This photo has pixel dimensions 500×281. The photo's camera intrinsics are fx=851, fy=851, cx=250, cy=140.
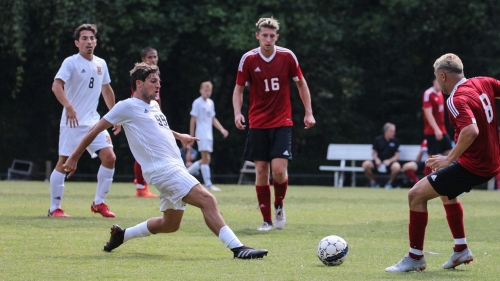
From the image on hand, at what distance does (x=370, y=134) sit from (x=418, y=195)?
2290 centimetres

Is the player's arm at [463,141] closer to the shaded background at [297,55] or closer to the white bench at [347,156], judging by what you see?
the white bench at [347,156]

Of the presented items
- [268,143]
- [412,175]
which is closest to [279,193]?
[268,143]

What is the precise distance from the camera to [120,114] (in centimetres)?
748

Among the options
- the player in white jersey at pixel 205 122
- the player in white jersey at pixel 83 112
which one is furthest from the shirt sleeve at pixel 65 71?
the player in white jersey at pixel 205 122

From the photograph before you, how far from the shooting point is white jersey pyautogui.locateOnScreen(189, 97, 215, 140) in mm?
18375

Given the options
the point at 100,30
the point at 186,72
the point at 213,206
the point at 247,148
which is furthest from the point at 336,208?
the point at 186,72

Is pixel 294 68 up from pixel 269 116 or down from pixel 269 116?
up

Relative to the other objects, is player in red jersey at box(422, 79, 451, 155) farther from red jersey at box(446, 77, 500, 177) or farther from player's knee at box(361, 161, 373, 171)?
red jersey at box(446, 77, 500, 177)

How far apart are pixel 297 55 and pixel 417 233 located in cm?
2057

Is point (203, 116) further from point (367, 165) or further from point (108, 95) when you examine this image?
point (108, 95)

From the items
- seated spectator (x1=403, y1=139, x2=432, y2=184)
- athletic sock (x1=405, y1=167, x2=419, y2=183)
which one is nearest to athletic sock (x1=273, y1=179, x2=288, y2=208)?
seated spectator (x1=403, y1=139, x2=432, y2=184)

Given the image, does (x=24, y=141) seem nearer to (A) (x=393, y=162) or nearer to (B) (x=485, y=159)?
(A) (x=393, y=162)

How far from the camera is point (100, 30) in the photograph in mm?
23531

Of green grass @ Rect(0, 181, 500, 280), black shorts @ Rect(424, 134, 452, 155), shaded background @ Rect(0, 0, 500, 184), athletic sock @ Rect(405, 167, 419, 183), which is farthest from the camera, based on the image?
shaded background @ Rect(0, 0, 500, 184)
